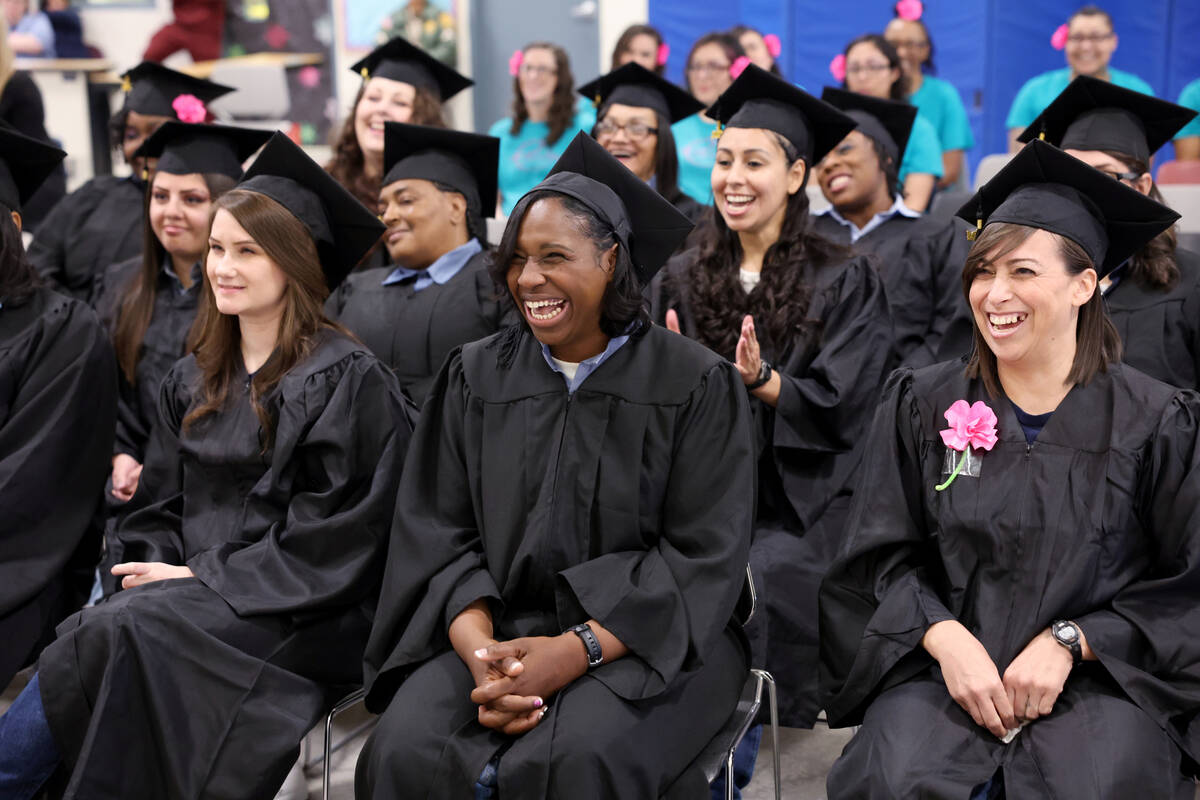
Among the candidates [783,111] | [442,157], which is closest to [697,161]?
[442,157]

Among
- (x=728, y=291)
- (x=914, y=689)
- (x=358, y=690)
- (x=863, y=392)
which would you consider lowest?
(x=358, y=690)

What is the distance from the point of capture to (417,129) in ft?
13.8

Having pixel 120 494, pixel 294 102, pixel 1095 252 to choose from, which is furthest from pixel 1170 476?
pixel 294 102

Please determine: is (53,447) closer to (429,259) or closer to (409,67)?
(429,259)

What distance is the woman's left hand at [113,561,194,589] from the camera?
3039 mm

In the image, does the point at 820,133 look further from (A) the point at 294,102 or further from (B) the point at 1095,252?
(A) the point at 294,102

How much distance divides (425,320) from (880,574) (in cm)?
201

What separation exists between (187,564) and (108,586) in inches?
16.7

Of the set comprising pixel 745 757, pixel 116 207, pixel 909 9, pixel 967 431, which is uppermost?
pixel 909 9

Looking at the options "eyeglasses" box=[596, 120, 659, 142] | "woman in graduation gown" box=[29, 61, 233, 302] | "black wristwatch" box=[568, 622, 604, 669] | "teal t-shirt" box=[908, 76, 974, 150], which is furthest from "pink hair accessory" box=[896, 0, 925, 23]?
"black wristwatch" box=[568, 622, 604, 669]

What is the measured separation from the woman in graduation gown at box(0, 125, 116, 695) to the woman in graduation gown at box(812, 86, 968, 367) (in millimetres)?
2543

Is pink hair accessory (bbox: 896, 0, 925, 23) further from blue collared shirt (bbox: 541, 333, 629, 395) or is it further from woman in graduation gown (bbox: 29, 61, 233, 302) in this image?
blue collared shirt (bbox: 541, 333, 629, 395)

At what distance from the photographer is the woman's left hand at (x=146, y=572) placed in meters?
3.04

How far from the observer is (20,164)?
3.69 metres
